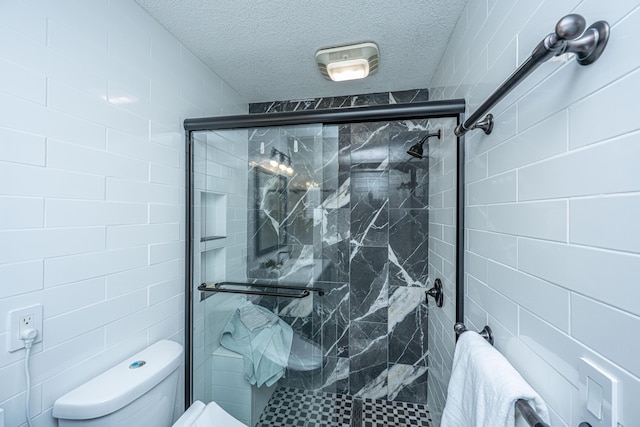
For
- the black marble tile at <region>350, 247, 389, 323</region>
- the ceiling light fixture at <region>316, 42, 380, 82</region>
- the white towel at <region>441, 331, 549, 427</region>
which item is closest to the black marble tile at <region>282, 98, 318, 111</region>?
the ceiling light fixture at <region>316, 42, 380, 82</region>

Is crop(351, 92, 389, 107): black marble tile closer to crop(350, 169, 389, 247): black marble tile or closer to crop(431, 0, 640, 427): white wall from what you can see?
crop(350, 169, 389, 247): black marble tile

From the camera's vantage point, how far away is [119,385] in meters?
0.98

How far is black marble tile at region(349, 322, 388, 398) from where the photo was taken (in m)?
2.06

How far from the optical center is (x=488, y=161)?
0.96 m

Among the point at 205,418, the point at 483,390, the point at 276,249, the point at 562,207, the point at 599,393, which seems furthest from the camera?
the point at 276,249

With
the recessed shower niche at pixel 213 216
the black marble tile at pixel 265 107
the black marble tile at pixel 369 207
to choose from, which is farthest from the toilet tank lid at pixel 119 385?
the black marble tile at pixel 265 107

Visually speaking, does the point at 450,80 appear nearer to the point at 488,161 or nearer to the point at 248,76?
the point at 488,161

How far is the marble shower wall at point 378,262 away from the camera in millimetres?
2004

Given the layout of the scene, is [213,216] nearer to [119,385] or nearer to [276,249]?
[276,249]

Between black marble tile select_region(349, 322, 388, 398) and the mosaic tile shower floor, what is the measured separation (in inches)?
4.0

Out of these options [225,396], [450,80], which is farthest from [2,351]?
[450,80]

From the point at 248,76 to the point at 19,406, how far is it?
190 centimetres

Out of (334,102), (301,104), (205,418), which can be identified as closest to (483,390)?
(205,418)

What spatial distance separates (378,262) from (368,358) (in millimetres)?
751
